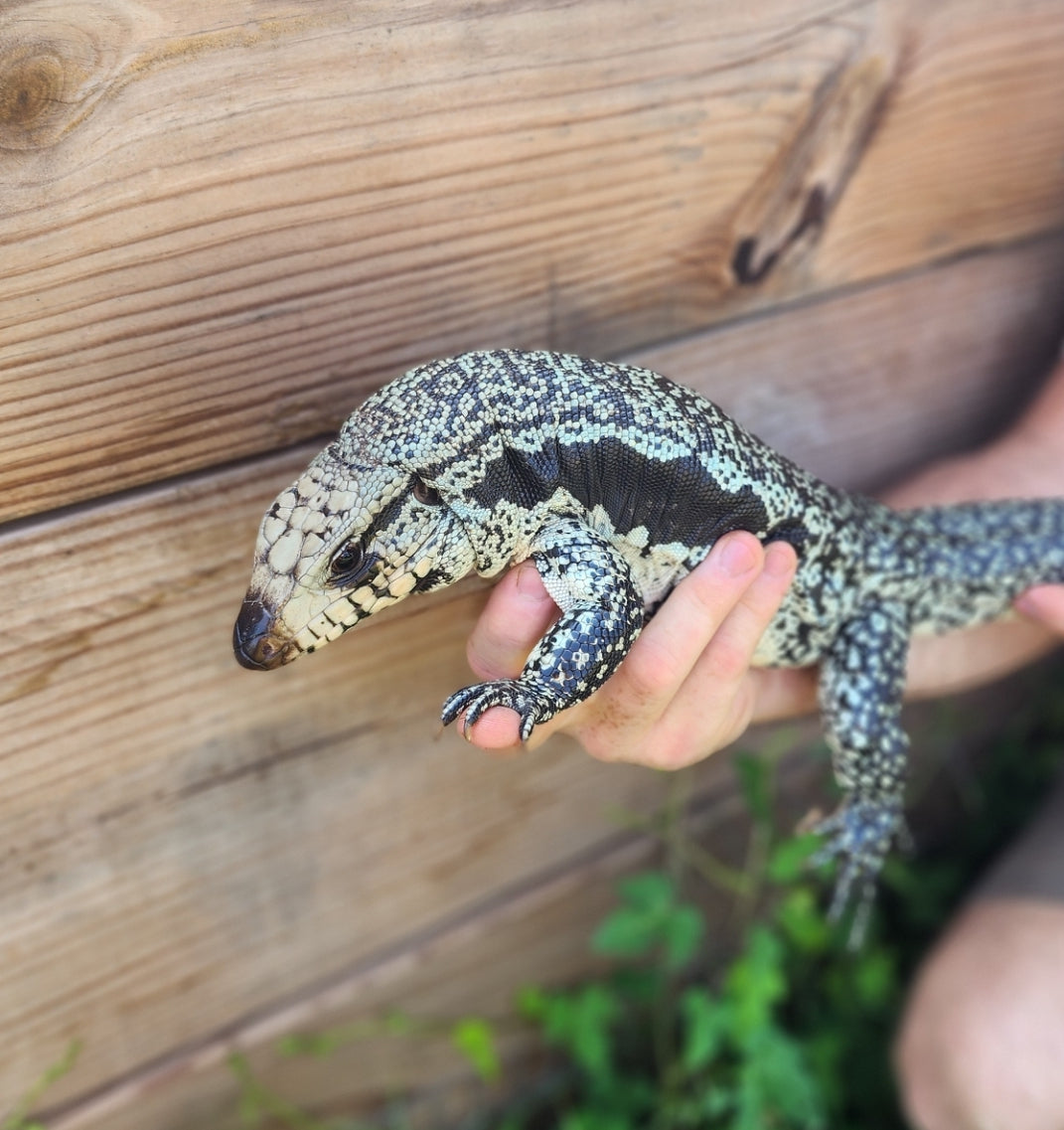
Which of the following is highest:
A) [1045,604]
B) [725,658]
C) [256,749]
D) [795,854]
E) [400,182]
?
[400,182]

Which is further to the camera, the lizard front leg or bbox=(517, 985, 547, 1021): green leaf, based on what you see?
bbox=(517, 985, 547, 1021): green leaf

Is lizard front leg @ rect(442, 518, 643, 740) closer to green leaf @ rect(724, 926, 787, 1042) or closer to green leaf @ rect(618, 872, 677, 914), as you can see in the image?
green leaf @ rect(618, 872, 677, 914)

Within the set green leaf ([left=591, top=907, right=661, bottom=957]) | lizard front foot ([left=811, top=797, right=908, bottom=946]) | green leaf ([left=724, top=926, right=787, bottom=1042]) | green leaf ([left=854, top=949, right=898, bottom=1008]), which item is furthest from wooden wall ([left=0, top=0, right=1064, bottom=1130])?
green leaf ([left=854, top=949, right=898, bottom=1008])

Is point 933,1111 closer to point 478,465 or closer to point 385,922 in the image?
point 385,922

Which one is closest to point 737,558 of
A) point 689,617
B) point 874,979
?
point 689,617

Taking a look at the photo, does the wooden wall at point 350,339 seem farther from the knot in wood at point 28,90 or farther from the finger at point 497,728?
the finger at point 497,728

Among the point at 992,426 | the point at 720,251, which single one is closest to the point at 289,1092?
the point at 720,251

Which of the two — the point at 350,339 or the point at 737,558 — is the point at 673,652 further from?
the point at 350,339
